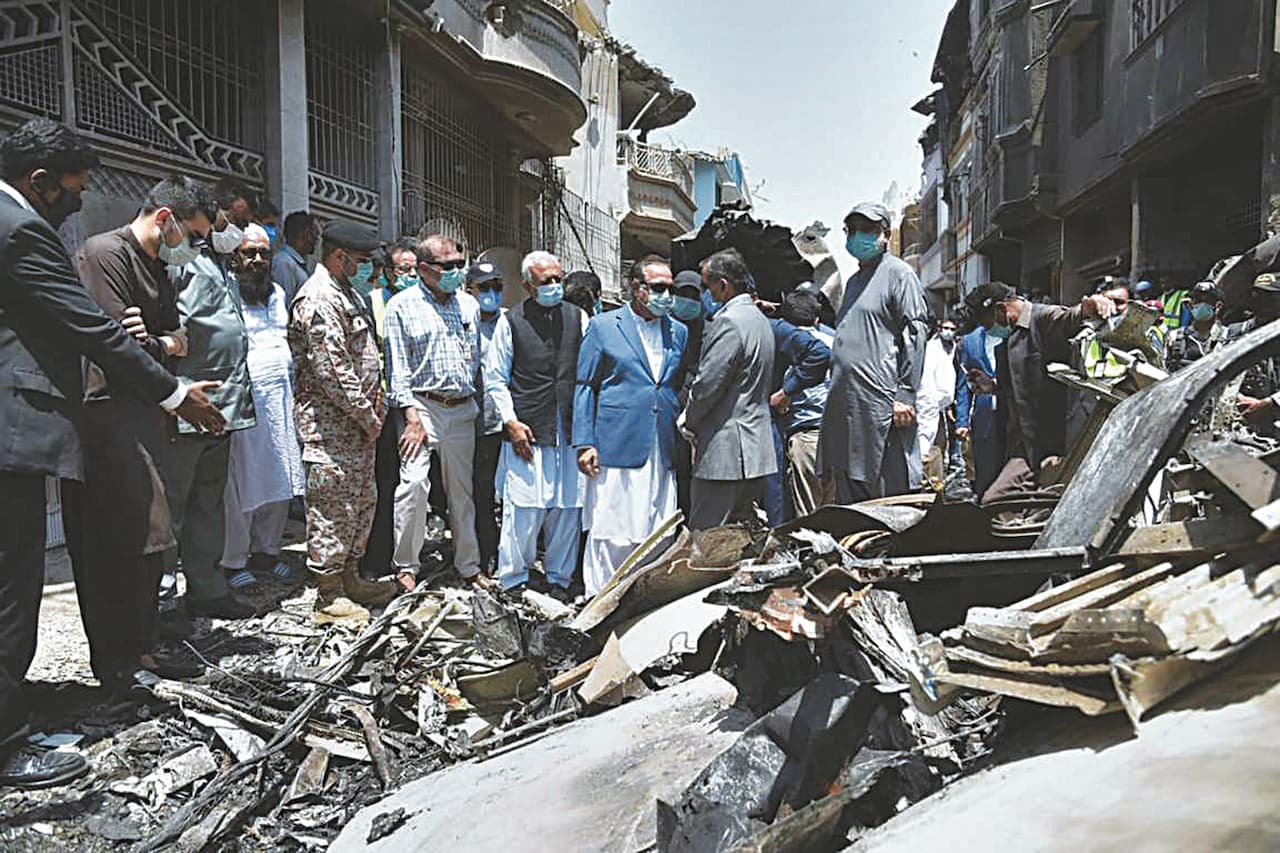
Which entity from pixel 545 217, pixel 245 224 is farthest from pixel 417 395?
pixel 545 217

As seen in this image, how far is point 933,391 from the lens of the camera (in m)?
8.16

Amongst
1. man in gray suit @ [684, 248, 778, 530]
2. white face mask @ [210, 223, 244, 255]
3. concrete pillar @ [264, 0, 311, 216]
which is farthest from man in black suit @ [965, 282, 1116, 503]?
concrete pillar @ [264, 0, 311, 216]

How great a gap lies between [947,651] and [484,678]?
89.3 inches

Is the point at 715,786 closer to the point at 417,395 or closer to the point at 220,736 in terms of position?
the point at 220,736

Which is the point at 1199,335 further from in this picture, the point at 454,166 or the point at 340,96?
the point at 454,166

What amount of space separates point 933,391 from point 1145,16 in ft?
26.7

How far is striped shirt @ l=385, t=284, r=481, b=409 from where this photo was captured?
17.9 ft

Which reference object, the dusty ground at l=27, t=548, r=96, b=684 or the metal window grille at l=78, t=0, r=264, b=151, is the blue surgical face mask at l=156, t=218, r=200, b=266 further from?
the metal window grille at l=78, t=0, r=264, b=151

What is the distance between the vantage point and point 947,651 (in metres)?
1.98

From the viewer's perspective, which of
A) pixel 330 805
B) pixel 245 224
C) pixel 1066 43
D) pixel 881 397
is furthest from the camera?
pixel 1066 43

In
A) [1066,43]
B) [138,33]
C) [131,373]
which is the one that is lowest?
[131,373]

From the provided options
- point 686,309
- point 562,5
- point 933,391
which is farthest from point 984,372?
point 562,5

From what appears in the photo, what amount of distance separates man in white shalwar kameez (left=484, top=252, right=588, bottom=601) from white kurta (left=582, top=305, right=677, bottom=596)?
285 mm

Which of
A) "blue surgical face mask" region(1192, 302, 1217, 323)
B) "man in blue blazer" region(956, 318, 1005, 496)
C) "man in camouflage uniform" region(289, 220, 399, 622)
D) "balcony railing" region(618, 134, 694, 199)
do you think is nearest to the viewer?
"man in camouflage uniform" region(289, 220, 399, 622)
